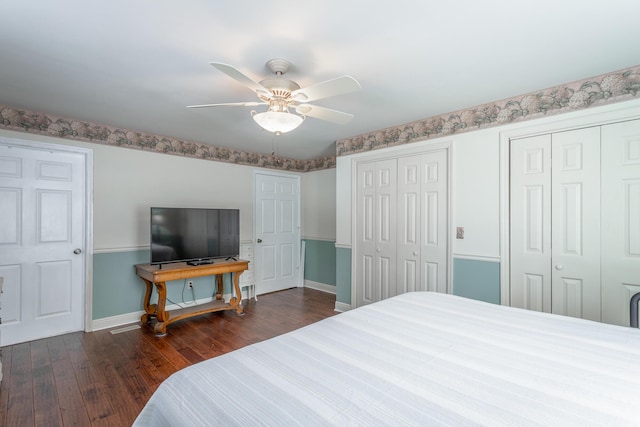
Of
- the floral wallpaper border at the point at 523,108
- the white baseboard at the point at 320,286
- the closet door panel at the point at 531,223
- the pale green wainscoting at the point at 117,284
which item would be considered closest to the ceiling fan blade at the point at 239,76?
the floral wallpaper border at the point at 523,108

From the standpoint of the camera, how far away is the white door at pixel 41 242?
293 cm

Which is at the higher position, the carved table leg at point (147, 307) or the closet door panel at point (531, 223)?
the closet door panel at point (531, 223)

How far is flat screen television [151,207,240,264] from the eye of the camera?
3.43 meters

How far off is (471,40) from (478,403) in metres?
1.88

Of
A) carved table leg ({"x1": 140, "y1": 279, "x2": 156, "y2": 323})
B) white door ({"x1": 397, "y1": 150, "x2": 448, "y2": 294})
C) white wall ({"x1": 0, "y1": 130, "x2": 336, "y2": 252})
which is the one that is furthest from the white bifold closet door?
carved table leg ({"x1": 140, "y1": 279, "x2": 156, "y2": 323})

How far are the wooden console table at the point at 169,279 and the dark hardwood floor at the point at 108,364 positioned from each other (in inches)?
5.2

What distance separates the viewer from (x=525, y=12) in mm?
1555

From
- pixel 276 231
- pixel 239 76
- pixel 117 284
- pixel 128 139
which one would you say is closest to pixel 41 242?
pixel 117 284

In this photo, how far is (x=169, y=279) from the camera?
3250mm

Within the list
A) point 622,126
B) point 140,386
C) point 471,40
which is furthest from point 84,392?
point 622,126

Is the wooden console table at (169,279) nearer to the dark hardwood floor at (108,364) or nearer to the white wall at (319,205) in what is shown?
the dark hardwood floor at (108,364)

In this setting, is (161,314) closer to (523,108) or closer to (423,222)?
(423,222)

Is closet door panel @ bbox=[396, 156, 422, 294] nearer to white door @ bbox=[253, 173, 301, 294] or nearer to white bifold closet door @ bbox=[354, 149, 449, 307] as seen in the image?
white bifold closet door @ bbox=[354, 149, 449, 307]

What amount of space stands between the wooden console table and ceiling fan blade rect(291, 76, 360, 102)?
2395 mm
